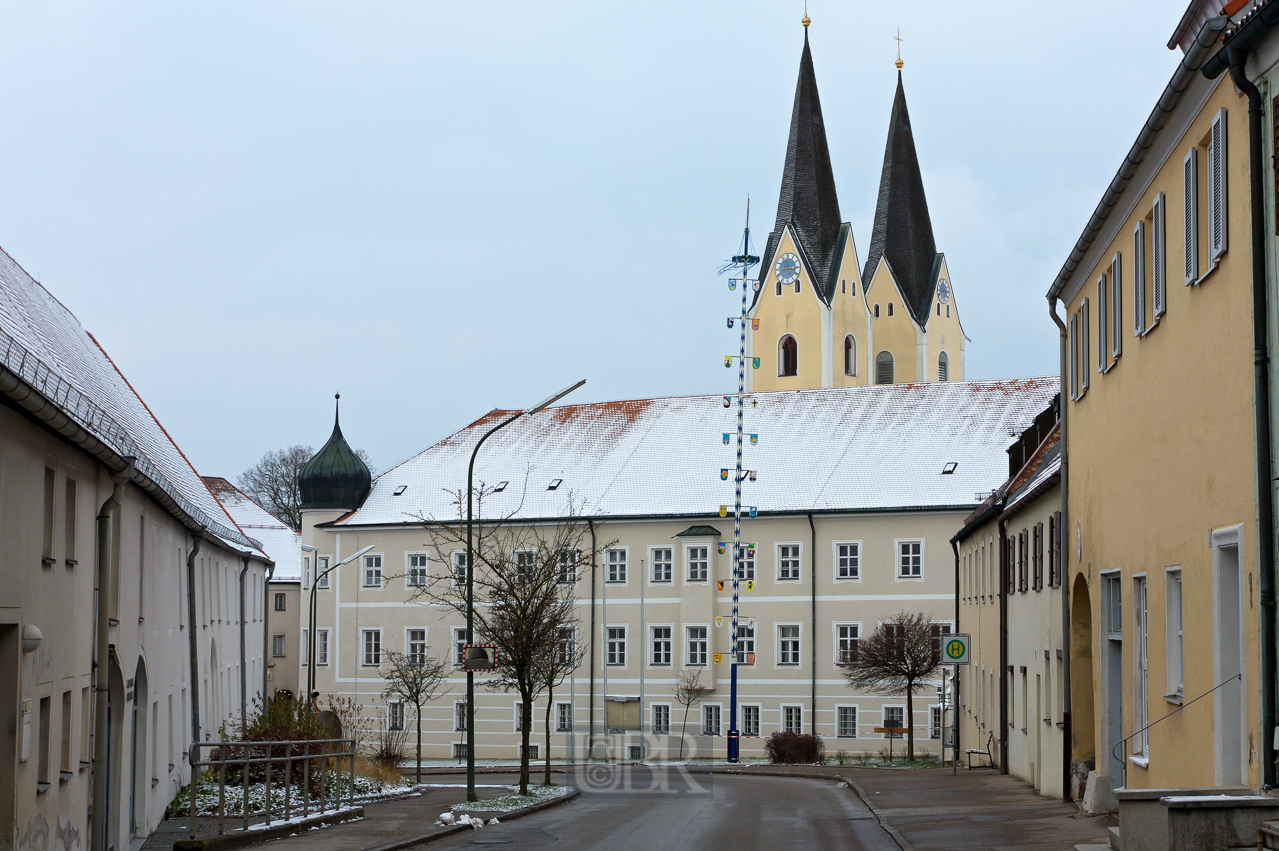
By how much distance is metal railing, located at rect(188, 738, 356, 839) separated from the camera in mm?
18398

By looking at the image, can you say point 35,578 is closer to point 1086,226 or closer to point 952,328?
point 1086,226

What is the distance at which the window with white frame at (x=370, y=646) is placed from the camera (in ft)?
199

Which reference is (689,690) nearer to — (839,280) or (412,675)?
(412,675)

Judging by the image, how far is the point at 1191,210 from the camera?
1377 centimetres

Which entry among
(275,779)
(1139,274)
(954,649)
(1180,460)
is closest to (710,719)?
(954,649)

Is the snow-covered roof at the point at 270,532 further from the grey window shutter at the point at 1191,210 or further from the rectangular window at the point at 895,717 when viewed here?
the grey window shutter at the point at 1191,210

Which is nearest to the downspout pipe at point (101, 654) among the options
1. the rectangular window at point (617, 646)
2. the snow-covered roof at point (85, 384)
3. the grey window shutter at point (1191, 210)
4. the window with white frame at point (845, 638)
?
the snow-covered roof at point (85, 384)

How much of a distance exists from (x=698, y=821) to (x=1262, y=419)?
46.8 feet

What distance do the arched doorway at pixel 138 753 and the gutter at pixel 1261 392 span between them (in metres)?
14.2

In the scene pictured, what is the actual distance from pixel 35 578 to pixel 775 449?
152 feet

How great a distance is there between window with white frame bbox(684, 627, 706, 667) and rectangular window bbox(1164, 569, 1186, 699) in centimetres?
4022

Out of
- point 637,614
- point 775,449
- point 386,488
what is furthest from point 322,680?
point 775,449

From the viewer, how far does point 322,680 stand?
201 ft

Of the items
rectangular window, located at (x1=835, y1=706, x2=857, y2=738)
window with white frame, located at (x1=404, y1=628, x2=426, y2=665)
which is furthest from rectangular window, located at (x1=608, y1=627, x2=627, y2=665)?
rectangular window, located at (x1=835, y1=706, x2=857, y2=738)
